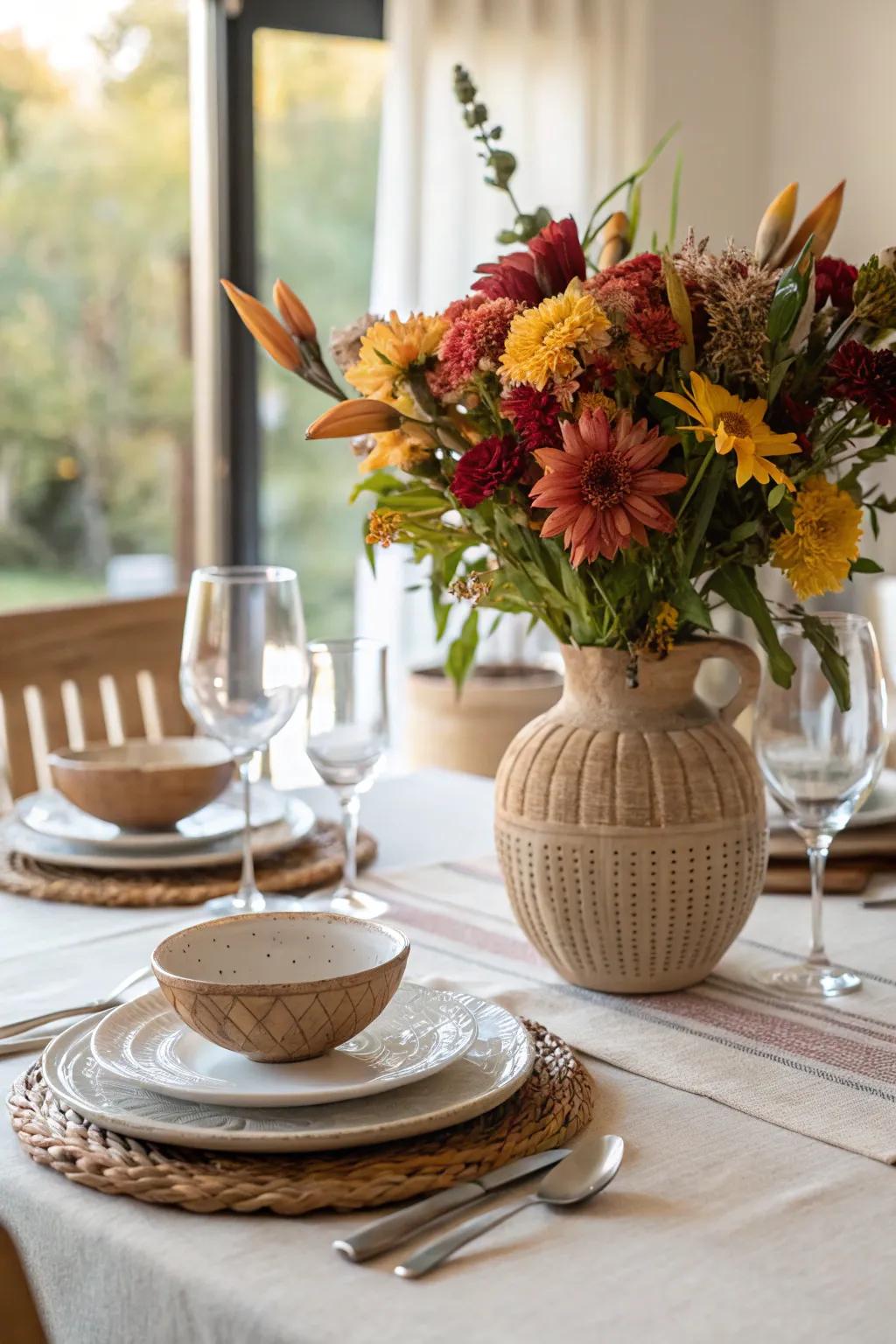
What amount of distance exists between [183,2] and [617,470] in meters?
3.04

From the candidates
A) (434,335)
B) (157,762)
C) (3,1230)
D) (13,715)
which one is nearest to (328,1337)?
(3,1230)

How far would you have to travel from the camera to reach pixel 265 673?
120cm

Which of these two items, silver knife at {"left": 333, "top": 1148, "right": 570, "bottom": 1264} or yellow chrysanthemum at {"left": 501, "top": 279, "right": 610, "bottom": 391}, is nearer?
silver knife at {"left": 333, "top": 1148, "right": 570, "bottom": 1264}

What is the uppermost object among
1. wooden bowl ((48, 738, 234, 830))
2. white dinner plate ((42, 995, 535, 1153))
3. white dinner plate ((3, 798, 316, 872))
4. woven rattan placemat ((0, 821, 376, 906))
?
wooden bowl ((48, 738, 234, 830))

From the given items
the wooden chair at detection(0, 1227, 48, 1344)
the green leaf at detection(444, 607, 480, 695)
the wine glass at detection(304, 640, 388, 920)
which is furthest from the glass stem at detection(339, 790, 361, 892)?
the wooden chair at detection(0, 1227, 48, 1344)

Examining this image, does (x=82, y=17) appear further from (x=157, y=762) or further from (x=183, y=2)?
(x=157, y=762)

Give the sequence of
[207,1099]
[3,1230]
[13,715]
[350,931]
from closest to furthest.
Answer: [3,1230] → [207,1099] → [350,931] → [13,715]

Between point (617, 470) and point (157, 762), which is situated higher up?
point (617, 470)

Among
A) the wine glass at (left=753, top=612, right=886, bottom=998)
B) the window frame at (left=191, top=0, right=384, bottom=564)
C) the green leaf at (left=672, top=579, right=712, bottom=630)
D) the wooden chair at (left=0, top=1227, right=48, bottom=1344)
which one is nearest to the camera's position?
the wooden chair at (left=0, top=1227, right=48, bottom=1344)

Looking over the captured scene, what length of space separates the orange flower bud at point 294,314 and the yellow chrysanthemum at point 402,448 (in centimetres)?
10

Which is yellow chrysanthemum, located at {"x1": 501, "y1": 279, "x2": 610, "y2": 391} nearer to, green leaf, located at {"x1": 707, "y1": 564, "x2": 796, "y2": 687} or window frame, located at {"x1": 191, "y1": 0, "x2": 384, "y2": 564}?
green leaf, located at {"x1": 707, "y1": 564, "x2": 796, "y2": 687}

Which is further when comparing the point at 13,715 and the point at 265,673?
the point at 13,715

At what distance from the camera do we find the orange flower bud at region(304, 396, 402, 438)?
100 cm

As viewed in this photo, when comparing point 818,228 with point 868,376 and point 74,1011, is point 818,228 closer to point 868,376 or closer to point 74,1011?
point 868,376
